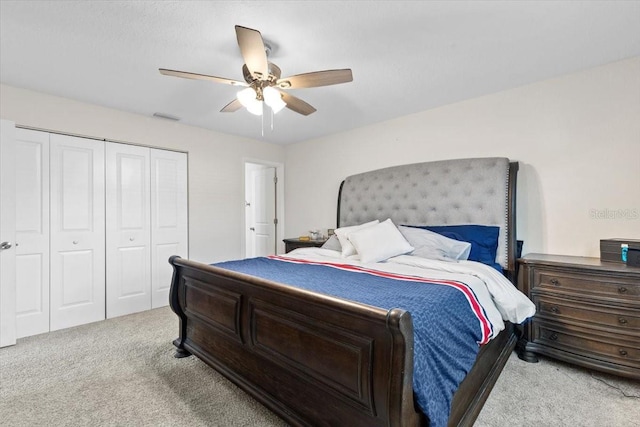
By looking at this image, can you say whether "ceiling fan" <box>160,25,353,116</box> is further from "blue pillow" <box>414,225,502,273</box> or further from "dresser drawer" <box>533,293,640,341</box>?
"dresser drawer" <box>533,293,640,341</box>

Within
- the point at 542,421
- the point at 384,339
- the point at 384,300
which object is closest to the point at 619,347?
the point at 542,421

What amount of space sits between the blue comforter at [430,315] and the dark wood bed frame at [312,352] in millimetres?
99

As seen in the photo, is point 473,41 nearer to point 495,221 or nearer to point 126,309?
point 495,221

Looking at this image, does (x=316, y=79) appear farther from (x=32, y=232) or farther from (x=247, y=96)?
(x=32, y=232)

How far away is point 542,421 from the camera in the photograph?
1696 mm

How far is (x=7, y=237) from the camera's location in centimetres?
270

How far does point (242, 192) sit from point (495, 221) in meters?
3.35

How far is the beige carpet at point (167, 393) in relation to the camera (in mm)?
1712

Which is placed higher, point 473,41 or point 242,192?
point 473,41

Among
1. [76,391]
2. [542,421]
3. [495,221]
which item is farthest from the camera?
[495,221]

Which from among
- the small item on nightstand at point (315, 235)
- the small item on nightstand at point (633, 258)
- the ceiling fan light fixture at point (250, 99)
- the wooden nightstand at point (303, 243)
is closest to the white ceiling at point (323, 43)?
the ceiling fan light fixture at point (250, 99)

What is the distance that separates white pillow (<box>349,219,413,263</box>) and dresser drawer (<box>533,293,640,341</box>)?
1.07 m

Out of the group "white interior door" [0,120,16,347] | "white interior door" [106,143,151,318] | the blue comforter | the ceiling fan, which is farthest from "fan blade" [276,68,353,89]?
"white interior door" [0,120,16,347]

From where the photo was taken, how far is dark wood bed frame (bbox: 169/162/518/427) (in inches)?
44.9
